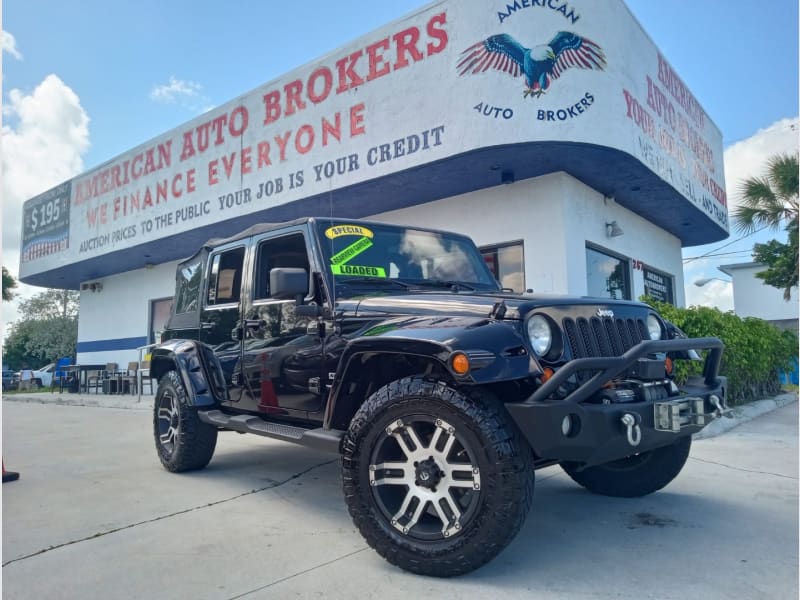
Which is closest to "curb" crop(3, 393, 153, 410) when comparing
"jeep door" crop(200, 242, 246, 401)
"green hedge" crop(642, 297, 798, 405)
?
"jeep door" crop(200, 242, 246, 401)

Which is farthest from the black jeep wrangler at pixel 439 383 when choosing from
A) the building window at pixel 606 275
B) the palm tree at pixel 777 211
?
the palm tree at pixel 777 211

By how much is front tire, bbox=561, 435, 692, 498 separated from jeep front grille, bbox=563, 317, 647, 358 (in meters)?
0.88

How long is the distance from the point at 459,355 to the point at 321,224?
1766 mm

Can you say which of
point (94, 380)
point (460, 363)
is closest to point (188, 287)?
point (460, 363)

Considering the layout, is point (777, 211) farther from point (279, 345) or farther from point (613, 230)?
point (279, 345)

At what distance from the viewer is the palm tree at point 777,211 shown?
1392 centimetres

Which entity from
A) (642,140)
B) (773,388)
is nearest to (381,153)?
(642,140)

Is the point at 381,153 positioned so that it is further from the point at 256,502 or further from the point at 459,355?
the point at 459,355

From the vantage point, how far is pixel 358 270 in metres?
3.85

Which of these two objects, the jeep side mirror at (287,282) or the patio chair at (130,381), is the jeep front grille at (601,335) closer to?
the jeep side mirror at (287,282)

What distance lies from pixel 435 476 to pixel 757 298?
31319 mm

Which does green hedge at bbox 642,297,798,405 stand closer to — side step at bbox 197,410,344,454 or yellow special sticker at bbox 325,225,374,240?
yellow special sticker at bbox 325,225,374,240

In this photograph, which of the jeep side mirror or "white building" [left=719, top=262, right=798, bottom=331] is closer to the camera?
the jeep side mirror

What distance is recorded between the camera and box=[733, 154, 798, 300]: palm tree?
13.9 meters
